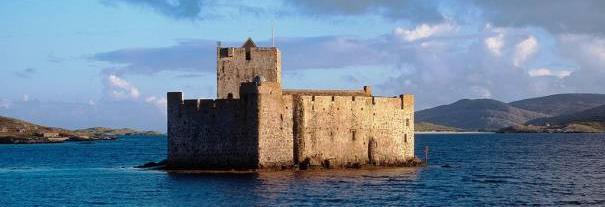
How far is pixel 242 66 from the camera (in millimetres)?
54656

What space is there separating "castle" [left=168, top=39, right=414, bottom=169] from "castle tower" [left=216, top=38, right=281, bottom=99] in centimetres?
6

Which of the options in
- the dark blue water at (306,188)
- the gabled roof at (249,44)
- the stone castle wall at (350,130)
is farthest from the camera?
the gabled roof at (249,44)

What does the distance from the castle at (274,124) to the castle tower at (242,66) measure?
0.20 ft

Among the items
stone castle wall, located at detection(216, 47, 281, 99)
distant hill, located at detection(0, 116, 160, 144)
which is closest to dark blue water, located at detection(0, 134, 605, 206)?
stone castle wall, located at detection(216, 47, 281, 99)

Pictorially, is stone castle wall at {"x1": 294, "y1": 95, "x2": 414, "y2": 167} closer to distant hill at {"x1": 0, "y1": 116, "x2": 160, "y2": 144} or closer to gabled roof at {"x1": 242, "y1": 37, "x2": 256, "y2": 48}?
gabled roof at {"x1": 242, "y1": 37, "x2": 256, "y2": 48}

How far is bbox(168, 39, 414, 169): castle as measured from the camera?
4969 cm

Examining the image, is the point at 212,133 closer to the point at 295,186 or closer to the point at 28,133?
the point at 295,186

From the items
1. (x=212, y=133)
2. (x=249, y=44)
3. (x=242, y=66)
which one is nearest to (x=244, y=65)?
(x=242, y=66)

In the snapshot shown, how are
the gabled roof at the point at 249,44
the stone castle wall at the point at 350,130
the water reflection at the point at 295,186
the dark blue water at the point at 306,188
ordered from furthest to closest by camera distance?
1. the gabled roof at the point at 249,44
2. the stone castle wall at the point at 350,130
3. the dark blue water at the point at 306,188
4. the water reflection at the point at 295,186

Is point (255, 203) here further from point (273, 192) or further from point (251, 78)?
point (251, 78)

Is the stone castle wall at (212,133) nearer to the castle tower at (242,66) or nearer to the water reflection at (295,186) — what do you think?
the water reflection at (295,186)

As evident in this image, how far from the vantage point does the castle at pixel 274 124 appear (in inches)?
1956

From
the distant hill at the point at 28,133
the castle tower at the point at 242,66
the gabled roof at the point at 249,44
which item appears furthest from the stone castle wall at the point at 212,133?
the distant hill at the point at 28,133

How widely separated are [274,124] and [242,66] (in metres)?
6.20
